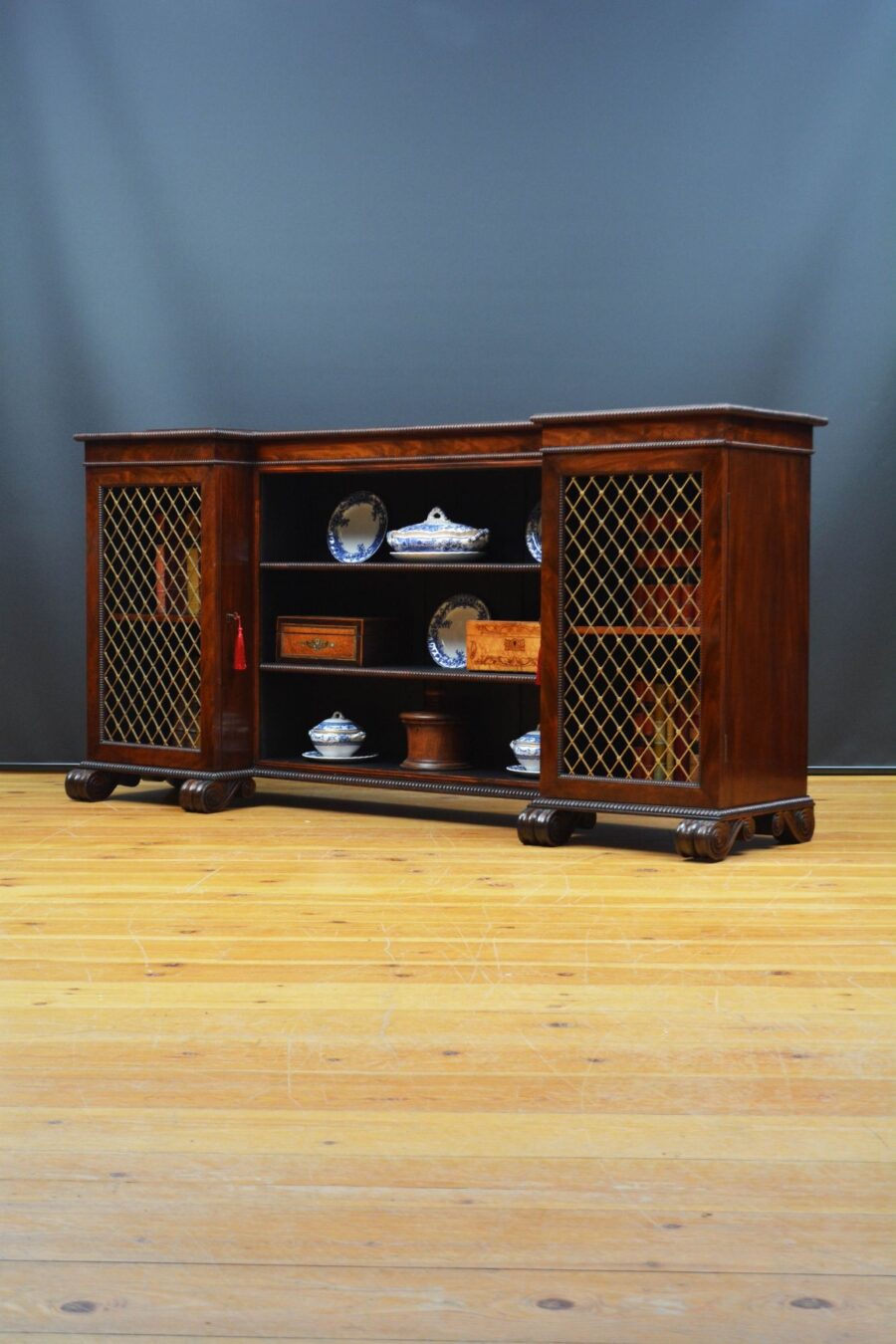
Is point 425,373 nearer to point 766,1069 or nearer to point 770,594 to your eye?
point 770,594

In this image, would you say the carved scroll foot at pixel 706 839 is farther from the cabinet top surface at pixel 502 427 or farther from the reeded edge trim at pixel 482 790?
the cabinet top surface at pixel 502 427

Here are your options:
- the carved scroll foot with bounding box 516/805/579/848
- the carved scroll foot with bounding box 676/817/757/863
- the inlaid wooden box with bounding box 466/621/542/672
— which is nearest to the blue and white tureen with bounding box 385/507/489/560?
the inlaid wooden box with bounding box 466/621/542/672

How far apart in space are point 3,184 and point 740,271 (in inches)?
82.4

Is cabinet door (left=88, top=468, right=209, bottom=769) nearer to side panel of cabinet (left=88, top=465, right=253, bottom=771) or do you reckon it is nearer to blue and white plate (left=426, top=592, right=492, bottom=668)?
side panel of cabinet (left=88, top=465, right=253, bottom=771)

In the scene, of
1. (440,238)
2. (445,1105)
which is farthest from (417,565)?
(445,1105)

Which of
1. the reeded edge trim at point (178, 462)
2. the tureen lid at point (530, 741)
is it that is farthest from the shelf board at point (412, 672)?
the reeded edge trim at point (178, 462)

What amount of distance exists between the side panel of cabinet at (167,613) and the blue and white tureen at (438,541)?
42 centimetres

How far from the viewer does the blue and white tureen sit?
3910mm

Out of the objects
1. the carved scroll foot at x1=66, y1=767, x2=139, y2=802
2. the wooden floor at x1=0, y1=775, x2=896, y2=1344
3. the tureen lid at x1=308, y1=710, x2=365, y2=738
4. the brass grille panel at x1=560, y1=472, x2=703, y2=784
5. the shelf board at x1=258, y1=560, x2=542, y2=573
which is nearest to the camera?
the wooden floor at x1=0, y1=775, x2=896, y2=1344

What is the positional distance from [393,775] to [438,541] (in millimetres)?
554

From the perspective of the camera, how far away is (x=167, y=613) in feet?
13.6

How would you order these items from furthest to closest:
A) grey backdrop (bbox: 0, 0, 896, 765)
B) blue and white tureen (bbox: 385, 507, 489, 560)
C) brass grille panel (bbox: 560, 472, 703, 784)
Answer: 1. grey backdrop (bbox: 0, 0, 896, 765)
2. blue and white tureen (bbox: 385, 507, 489, 560)
3. brass grille panel (bbox: 560, 472, 703, 784)

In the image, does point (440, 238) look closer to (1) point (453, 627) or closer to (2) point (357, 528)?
(2) point (357, 528)

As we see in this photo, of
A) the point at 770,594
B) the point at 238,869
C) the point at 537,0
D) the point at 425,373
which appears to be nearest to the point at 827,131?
the point at 537,0
